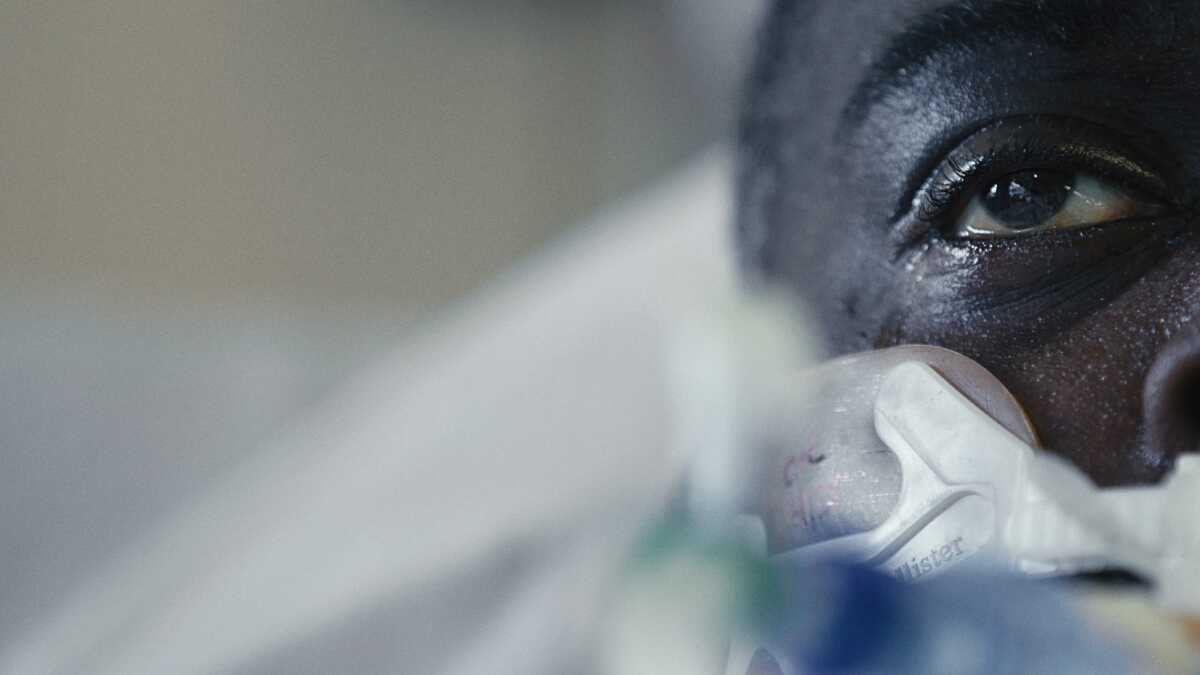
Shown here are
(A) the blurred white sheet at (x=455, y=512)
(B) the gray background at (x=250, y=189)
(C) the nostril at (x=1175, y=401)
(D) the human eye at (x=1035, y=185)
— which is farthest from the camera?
(B) the gray background at (x=250, y=189)

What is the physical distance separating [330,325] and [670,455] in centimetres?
58

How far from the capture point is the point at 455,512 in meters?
1.11

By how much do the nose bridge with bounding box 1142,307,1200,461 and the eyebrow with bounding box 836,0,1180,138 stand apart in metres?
0.14

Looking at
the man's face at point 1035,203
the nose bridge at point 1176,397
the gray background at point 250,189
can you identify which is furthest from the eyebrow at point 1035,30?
the gray background at point 250,189

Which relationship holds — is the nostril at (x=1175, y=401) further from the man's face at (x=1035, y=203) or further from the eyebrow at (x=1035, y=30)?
the eyebrow at (x=1035, y=30)

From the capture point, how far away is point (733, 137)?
0.88m

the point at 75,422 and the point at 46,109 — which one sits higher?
the point at 46,109

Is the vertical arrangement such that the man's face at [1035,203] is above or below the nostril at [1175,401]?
above

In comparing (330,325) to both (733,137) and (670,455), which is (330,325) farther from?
(733,137)

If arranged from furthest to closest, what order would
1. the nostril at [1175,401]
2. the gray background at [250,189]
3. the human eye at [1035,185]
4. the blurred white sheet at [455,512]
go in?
the gray background at [250,189] → the blurred white sheet at [455,512] → the human eye at [1035,185] → the nostril at [1175,401]

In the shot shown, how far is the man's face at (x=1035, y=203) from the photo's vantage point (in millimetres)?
507

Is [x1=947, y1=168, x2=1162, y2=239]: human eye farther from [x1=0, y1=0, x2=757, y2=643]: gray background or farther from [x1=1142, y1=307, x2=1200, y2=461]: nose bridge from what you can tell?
[x1=0, y1=0, x2=757, y2=643]: gray background

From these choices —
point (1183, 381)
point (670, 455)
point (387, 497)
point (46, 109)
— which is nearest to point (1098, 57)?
point (1183, 381)

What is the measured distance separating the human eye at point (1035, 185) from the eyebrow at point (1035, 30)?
38mm
